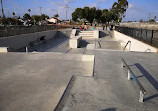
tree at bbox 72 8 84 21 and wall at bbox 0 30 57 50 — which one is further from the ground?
tree at bbox 72 8 84 21

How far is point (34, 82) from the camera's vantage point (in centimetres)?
433

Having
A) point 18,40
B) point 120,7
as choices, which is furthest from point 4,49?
point 120,7

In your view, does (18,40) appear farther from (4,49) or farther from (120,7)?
Result: (120,7)

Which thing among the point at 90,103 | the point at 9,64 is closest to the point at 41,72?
the point at 9,64

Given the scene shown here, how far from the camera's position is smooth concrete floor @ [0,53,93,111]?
3258mm

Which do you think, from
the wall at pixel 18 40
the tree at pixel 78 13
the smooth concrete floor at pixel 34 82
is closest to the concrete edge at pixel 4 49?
the smooth concrete floor at pixel 34 82

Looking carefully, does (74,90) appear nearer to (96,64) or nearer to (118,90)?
(118,90)

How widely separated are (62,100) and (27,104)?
1.02 meters

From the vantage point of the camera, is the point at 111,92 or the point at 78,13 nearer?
the point at 111,92

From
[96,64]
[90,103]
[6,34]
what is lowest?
[90,103]

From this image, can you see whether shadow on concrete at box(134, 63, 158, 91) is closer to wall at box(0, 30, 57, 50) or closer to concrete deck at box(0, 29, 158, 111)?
concrete deck at box(0, 29, 158, 111)

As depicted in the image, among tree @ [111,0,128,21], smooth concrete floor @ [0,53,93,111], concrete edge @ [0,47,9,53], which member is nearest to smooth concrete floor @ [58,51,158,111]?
smooth concrete floor @ [0,53,93,111]

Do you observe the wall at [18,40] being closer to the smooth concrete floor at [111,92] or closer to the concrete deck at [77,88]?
the concrete deck at [77,88]

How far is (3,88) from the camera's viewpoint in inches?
157
